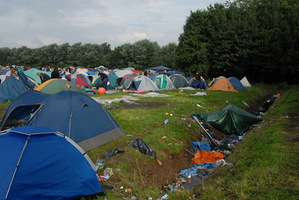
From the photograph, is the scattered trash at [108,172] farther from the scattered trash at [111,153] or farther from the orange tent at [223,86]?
the orange tent at [223,86]

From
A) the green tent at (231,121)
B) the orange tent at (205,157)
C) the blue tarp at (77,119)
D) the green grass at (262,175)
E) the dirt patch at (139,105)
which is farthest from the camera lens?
the dirt patch at (139,105)

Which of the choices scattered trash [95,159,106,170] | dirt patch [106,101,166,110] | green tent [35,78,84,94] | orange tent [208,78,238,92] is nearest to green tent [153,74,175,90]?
orange tent [208,78,238,92]

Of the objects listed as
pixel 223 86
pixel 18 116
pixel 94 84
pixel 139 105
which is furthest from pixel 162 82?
pixel 18 116

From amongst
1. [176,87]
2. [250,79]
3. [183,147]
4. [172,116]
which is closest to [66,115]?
[183,147]

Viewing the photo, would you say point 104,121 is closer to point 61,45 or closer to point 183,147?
point 183,147

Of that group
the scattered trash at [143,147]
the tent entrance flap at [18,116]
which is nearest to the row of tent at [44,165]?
the scattered trash at [143,147]

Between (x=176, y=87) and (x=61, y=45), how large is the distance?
67.1m

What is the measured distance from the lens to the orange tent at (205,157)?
770 centimetres

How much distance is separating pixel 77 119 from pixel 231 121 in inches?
288

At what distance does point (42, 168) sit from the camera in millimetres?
4344

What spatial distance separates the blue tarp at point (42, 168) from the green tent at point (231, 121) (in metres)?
7.47

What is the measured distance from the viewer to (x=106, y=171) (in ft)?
18.8

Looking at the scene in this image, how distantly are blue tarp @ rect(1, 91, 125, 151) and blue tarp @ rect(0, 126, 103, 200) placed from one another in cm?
167

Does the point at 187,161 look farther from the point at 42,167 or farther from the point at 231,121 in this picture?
the point at 42,167
